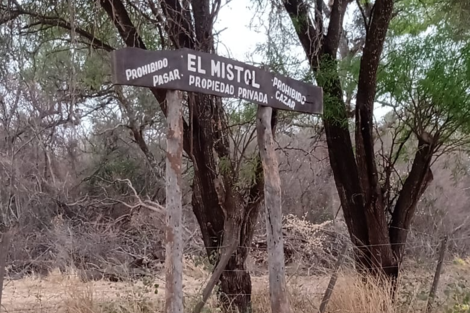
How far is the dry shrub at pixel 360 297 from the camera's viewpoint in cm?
530

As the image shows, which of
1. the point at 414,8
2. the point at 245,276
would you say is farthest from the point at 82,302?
the point at 414,8

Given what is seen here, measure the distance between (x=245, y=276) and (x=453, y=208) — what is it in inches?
460

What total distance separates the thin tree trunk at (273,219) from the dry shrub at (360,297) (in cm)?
135

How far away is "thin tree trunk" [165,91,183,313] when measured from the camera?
361 cm

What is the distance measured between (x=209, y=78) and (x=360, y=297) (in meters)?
2.74

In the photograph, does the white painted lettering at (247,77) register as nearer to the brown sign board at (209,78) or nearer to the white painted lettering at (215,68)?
the brown sign board at (209,78)

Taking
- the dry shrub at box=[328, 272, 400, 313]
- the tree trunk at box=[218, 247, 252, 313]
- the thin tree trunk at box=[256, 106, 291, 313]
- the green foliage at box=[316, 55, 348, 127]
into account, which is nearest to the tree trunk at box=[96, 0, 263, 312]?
the tree trunk at box=[218, 247, 252, 313]

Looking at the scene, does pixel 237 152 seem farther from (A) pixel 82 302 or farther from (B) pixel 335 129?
(A) pixel 82 302

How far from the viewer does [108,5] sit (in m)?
5.87

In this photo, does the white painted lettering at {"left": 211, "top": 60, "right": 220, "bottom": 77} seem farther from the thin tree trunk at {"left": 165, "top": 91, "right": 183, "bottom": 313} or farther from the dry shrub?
the dry shrub

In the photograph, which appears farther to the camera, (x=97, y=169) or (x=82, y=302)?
(x=97, y=169)

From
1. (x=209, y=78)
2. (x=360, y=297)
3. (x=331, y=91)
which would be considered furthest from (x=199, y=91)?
(x=331, y=91)

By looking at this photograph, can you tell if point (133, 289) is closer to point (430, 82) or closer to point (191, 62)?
point (191, 62)

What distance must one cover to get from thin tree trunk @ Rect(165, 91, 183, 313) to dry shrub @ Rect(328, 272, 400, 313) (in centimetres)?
228
